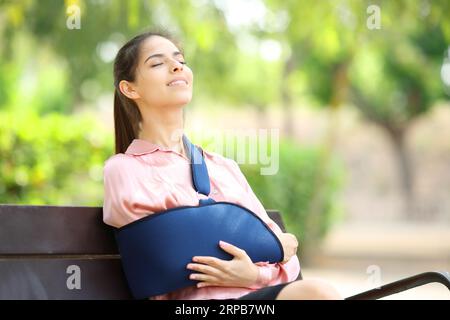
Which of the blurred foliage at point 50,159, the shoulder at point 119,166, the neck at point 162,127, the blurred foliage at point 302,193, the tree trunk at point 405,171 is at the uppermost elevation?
the neck at point 162,127

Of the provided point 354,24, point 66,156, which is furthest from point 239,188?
point 354,24

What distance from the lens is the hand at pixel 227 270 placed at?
2312mm

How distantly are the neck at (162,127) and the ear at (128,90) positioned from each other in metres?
0.06

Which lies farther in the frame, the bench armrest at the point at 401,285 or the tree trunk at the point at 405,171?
the tree trunk at the point at 405,171

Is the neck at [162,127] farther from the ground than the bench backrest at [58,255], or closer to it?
farther from the ground

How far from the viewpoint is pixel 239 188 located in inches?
102

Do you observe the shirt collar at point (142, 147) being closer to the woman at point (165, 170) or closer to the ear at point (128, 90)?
the woman at point (165, 170)

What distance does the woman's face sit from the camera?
251 cm

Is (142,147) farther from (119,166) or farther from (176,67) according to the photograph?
(176,67)

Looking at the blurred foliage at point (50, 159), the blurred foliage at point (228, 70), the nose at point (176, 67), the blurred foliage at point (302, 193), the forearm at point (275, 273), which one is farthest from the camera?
the blurred foliage at point (302, 193)

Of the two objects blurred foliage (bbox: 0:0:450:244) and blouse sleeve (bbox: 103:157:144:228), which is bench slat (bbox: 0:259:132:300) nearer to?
blouse sleeve (bbox: 103:157:144:228)

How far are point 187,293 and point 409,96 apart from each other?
22.4 metres

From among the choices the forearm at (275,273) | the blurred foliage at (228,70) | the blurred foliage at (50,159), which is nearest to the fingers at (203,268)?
the forearm at (275,273)

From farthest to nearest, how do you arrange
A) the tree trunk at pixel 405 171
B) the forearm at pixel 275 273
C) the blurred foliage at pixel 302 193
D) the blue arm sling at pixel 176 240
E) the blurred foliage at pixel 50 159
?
the tree trunk at pixel 405 171, the blurred foliage at pixel 302 193, the blurred foliage at pixel 50 159, the forearm at pixel 275 273, the blue arm sling at pixel 176 240
